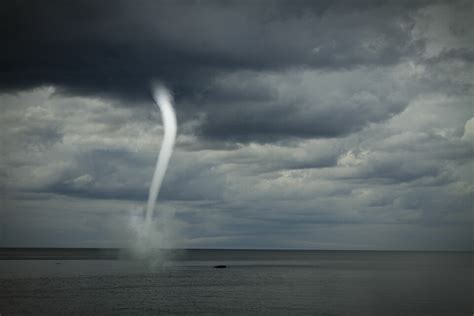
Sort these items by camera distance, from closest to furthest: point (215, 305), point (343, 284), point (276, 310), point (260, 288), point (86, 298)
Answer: point (276, 310)
point (215, 305)
point (86, 298)
point (260, 288)
point (343, 284)

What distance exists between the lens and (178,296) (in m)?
84.8

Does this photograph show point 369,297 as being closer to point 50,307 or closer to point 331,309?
point 331,309

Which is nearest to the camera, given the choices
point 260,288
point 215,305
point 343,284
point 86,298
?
point 215,305

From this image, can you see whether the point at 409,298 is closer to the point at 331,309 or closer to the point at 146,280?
the point at 331,309

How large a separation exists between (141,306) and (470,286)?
215 feet

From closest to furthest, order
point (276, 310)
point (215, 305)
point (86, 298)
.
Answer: point (276, 310) < point (215, 305) < point (86, 298)

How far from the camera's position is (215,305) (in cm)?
7519

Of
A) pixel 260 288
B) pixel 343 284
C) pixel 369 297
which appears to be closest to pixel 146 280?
pixel 260 288

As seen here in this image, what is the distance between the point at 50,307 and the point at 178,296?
20.0 m

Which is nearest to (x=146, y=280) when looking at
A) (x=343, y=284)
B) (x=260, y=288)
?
(x=260, y=288)

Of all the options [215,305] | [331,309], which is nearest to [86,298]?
[215,305]

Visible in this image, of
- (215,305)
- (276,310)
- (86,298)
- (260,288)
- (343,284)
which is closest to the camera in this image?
(276,310)

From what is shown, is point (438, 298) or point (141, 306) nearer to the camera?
point (141, 306)

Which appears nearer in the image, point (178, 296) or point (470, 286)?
point (178, 296)
